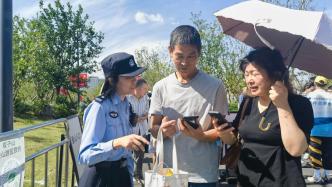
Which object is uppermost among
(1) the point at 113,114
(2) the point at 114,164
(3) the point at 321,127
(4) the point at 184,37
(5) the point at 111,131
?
(4) the point at 184,37

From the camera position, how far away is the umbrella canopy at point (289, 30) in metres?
2.29

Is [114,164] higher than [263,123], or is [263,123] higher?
[263,123]

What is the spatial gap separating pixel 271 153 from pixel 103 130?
1.03 m

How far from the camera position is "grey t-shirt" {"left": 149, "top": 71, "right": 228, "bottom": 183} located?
2576 mm

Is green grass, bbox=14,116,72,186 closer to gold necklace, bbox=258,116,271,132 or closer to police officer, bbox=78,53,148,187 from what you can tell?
police officer, bbox=78,53,148,187

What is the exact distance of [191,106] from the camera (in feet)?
8.48

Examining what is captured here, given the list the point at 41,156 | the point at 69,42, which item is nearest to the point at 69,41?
the point at 69,42

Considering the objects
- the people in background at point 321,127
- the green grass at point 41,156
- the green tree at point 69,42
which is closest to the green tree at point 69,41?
the green tree at point 69,42

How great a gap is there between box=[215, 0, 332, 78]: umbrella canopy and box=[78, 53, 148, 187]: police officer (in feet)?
2.68

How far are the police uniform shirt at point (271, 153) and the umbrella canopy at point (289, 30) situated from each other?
42cm

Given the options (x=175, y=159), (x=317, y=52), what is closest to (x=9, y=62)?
(x=175, y=159)

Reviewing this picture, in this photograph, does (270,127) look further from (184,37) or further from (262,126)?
(184,37)

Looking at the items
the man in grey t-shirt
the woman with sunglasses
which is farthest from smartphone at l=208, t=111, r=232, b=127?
the man in grey t-shirt

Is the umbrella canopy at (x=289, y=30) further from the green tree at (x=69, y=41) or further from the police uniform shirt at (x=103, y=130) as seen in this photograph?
the green tree at (x=69, y=41)
